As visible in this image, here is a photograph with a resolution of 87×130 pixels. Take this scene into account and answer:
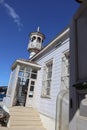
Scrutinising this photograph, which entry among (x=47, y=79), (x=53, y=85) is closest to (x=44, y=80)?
(x=47, y=79)

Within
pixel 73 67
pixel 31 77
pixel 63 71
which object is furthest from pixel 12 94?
pixel 73 67

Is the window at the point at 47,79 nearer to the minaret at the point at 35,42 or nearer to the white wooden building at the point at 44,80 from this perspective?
the white wooden building at the point at 44,80

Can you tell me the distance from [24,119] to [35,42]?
1084 cm

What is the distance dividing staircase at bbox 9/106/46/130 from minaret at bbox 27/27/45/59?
9.07 m

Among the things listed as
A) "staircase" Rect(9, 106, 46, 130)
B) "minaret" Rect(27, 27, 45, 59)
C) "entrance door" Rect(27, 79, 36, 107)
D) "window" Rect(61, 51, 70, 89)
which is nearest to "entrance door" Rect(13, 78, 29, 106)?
"entrance door" Rect(27, 79, 36, 107)

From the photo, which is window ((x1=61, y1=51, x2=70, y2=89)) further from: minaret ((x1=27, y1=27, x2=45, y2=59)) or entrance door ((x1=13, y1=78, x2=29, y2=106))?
minaret ((x1=27, y1=27, x2=45, y2=59))

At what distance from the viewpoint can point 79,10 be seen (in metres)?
2.16

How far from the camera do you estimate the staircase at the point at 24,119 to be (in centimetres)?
648

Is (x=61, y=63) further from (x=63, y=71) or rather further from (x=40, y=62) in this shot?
(x=40, y=62)

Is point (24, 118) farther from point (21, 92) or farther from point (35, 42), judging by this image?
point (35, 42)

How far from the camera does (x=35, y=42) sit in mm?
16219

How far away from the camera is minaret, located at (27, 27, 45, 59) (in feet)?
51.9

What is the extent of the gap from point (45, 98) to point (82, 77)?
6.18 meters

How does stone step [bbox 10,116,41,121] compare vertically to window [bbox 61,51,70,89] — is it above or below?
below
